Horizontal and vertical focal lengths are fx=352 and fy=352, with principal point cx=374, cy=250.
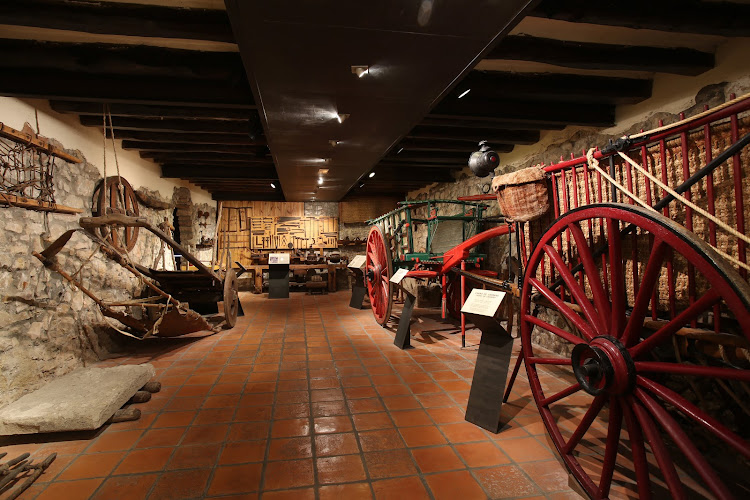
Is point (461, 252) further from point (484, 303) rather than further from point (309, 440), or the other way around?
point (309, 440)

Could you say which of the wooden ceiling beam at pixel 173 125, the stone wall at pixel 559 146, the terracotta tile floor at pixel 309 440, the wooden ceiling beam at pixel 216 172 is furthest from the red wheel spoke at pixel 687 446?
the wooden ceiling beam at pixel 216 172

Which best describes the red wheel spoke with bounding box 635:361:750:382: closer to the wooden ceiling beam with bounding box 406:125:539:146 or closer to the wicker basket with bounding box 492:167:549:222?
the wicker basket with bounding box 492:167:549:222

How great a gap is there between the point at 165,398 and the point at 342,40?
3.16 meters

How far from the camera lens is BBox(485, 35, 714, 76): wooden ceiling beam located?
275cm

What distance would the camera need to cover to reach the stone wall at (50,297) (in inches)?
115

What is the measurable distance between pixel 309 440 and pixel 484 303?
1551 millimetres

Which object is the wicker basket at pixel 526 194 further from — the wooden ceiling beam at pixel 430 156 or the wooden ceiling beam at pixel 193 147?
the wooden ceiling beam at pixel 193 147

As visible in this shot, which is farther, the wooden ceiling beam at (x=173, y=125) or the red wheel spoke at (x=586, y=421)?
the wooden ceiling beam at (x=173, y=125)

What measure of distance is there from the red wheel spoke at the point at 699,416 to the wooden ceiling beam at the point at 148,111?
431 centimetres

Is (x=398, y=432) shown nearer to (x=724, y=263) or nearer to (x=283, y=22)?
(x=724, y=263)

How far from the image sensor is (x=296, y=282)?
10.1m

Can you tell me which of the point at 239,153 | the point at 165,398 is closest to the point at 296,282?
the point at 239,153

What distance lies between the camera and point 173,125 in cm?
441

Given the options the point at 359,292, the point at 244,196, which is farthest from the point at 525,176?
the point at 244,196
